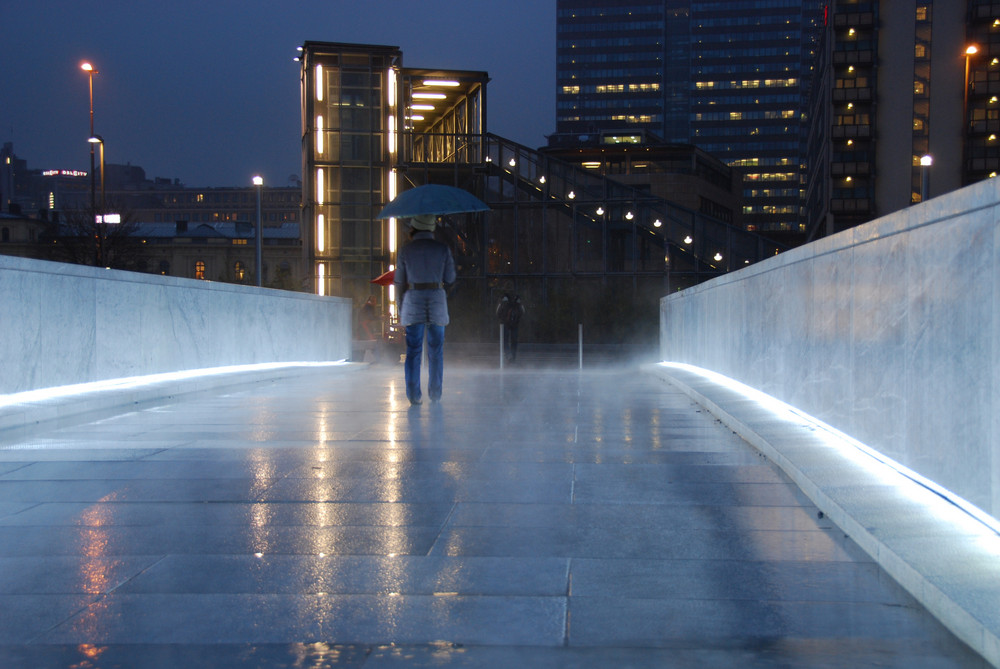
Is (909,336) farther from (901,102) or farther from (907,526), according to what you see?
(901,102)

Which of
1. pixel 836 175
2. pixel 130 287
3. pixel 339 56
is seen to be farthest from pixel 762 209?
pixel 130 287

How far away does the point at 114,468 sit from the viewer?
22.2 ft

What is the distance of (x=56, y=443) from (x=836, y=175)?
234ft

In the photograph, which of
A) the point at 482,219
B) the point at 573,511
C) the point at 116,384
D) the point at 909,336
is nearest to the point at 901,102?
the point at 482,219

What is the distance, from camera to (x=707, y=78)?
187000 millimetres

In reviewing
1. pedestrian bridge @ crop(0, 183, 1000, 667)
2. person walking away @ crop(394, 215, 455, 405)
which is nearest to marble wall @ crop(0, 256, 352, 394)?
pedestrian bridge @ crop(0, 183, 1000, 667)

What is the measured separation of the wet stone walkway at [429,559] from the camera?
11.0 ft

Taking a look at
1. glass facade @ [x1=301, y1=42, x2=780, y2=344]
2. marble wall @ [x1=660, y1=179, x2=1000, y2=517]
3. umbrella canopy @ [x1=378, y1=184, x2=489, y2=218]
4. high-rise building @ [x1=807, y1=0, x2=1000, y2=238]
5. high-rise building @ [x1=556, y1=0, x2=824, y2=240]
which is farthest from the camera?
high-rise building @ [x1=556, y1=0, x2=824, y2=240]

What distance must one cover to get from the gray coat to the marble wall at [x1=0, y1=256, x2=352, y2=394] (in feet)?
11.0

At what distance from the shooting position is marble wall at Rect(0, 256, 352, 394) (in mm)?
9453

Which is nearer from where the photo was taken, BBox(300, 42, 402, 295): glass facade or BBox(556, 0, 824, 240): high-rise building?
BBox(300, 42, 402, 295): glass facade

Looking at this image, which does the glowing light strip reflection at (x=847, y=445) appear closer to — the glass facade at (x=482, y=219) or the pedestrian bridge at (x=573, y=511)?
the pedestrian bridge at (x=573, y=511)

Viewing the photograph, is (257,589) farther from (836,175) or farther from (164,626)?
(836,175)

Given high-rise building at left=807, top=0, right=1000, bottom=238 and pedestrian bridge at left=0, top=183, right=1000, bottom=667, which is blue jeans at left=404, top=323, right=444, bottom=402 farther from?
high-rise building at left=807, top=0, right=1000, bottom=238
